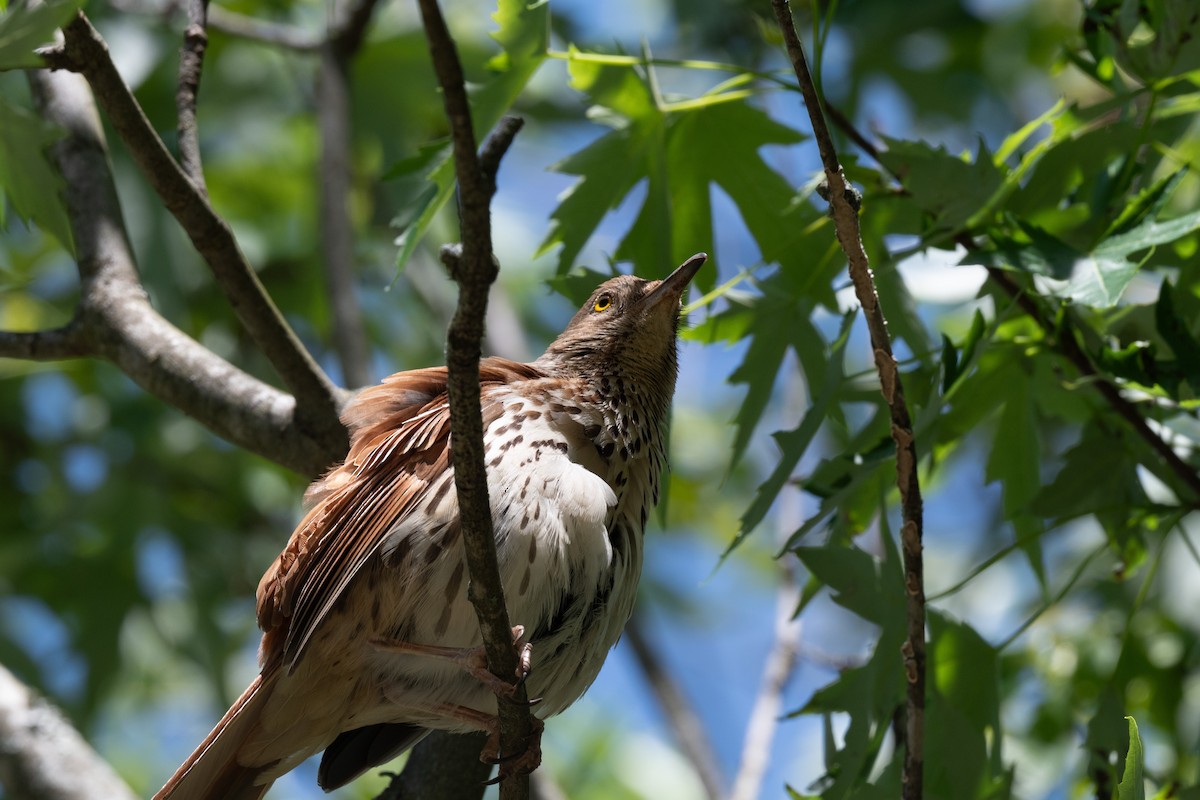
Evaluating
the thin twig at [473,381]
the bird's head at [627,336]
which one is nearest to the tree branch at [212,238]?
the bird's head at [627,336]

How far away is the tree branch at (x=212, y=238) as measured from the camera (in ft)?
10.6

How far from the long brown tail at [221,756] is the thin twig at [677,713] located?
258cm

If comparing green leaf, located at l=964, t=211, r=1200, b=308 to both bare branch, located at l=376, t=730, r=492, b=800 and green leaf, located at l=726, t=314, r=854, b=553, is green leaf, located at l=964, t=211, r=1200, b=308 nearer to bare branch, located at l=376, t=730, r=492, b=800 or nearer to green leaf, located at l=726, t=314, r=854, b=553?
green leaf, located at l=726, t=314, r=854, b=553

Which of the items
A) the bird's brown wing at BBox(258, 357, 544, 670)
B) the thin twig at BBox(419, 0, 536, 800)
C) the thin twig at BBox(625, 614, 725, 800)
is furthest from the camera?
the thin twig at BBox(625, 614, 725, 800)

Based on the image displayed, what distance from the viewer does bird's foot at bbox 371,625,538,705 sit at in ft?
8.78

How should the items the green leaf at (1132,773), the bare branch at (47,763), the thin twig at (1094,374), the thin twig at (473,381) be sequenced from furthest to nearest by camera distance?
the bare branch at (47,763), the thin twig at (1094,374), the green leaf at (1132,773), the thin twig at (473,381)

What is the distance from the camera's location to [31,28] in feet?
7.40

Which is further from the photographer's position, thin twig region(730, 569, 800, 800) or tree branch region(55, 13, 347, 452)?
thin twig region(730, 569, 800, 800)

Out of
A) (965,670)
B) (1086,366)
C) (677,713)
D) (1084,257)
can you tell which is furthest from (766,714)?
(1084,257)

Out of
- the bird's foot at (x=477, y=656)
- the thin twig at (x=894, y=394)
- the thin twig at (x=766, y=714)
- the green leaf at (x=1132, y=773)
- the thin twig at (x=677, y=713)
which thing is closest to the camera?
the green leaf at (x=1132, y=773)

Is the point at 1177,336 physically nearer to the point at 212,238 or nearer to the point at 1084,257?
the point at 1084,257

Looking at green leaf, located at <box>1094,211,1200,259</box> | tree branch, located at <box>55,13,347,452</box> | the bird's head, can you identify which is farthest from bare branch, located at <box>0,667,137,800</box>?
green leaf, located at <box>1094,211,1200,259</box>

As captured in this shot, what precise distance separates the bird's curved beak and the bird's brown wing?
1.71 feet

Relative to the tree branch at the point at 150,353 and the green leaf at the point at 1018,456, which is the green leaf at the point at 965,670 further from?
the tree branch at the point at 150,353
